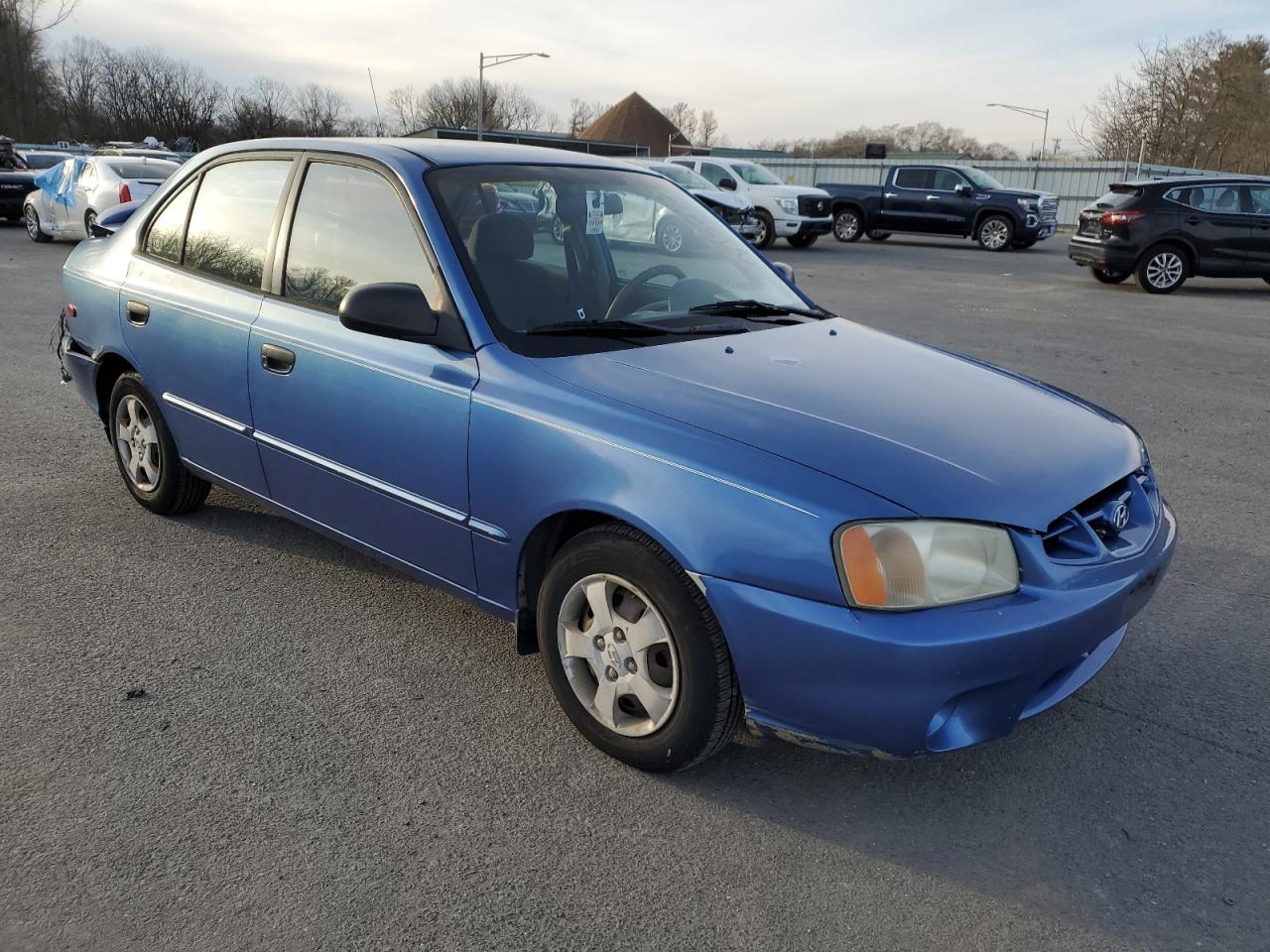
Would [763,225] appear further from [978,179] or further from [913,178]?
[978,179]

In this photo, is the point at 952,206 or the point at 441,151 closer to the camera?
the point at 441,151

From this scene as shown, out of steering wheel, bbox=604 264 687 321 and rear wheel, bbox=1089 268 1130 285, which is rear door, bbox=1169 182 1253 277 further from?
steering wheel, bbox=604 264 687 321

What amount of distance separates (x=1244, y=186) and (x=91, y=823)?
16090 mm

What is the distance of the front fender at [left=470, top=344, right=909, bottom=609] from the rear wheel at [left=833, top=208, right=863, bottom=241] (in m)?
22.2

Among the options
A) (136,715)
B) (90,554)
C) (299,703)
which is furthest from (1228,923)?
(90,554)

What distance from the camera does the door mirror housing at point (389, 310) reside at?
2895 millimetres

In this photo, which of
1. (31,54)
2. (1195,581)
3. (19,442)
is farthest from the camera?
(31,54)

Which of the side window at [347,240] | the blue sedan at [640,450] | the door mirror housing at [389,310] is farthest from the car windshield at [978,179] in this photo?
the door mirror housing at [389,310]

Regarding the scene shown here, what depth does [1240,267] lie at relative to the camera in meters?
14.4

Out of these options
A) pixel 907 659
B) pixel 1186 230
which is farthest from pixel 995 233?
pixel 907 659

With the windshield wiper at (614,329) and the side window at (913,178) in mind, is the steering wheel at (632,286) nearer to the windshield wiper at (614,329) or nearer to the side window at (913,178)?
the windshield wiper at (614,329)

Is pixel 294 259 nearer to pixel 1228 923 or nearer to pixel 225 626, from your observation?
pixel 225 626

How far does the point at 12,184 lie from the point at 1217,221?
71.5 ft

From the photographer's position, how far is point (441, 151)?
3.54 metres
